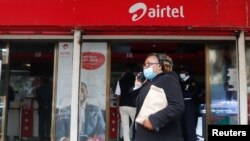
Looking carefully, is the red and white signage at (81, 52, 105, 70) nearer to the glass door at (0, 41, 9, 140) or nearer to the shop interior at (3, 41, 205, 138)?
the shop interior at (3, 41, 205, 138)

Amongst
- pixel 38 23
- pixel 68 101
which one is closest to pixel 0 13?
pixel 38 23

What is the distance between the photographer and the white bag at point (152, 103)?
425cm

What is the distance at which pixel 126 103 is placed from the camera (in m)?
9.66

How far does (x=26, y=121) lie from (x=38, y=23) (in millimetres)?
4167

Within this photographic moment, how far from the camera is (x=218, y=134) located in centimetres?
450

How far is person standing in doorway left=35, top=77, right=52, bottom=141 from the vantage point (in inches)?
445

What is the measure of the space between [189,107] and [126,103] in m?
1.43

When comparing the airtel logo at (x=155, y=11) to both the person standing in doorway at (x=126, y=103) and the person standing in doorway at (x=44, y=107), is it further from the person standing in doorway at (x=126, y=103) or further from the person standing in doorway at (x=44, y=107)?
the person standing in doorway at (x=44, y=107)

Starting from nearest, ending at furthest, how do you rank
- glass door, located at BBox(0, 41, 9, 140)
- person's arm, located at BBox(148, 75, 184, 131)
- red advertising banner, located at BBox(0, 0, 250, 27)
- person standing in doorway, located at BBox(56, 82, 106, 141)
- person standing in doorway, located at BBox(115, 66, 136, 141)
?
person's arm, located at BBox(148, 75, 184, 131), red advertising banner, located at BBox(0, 0, 250, 27), person standing in doorway, located at BBox(56, 82, 106, 141), glass door, located at BBox(0, 41, 9, 140), person standing in doorway, located at BBox(115, 66, 136, 141)

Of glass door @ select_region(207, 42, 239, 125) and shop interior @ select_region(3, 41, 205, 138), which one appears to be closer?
glass door @ select_region(207, 42, 239, 125)

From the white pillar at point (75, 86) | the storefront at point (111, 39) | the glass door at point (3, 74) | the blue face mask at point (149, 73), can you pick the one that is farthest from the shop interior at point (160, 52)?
the blue face mask at point (149, 73)

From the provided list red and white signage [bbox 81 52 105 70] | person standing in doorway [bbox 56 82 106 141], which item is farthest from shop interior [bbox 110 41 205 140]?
person standing in doorway [bbox 56 82 106 141]

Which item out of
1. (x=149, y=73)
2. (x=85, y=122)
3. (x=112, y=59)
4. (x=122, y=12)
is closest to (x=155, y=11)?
(x=122, y=12)

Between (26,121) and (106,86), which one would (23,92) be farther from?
(106,86)
